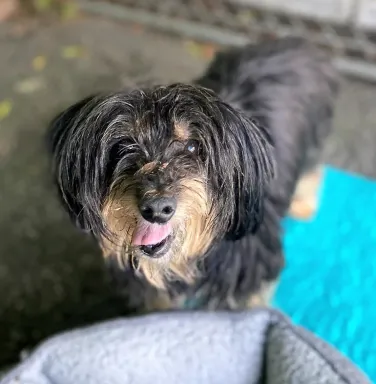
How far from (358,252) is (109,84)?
49.5 inches

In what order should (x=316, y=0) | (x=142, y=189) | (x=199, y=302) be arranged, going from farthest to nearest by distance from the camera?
(x=316, y=0), (x=199, y=302), (x=142, y=189)

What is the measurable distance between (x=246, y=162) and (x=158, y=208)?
24 cm

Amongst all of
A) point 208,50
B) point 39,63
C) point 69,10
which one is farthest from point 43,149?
Result: point 69,10

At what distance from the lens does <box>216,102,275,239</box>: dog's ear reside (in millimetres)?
1233

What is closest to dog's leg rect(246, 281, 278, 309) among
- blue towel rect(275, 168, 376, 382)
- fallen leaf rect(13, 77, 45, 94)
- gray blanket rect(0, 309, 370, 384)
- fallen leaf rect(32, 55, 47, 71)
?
blue towel rect(275, 168, 376, 382)

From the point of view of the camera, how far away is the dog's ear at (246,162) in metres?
1.23

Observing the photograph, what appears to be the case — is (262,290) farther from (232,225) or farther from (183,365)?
(232,225)

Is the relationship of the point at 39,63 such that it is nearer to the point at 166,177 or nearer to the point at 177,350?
the point at 177,350

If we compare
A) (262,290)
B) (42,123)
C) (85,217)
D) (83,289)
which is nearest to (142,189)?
(85,217)

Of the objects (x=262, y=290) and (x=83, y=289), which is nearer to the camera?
(x=262, y=290)

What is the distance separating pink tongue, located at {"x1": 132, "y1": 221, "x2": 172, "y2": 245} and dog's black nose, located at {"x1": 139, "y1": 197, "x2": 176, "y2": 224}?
68 mm

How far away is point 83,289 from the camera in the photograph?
1.94m

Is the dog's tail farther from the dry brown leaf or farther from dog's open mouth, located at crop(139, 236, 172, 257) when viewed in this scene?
the dry brown leaf

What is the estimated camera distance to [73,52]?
2.80m
